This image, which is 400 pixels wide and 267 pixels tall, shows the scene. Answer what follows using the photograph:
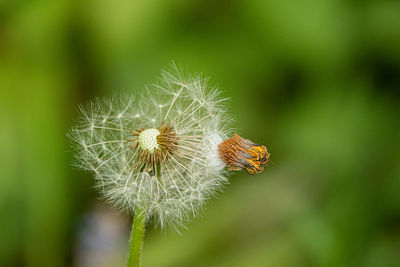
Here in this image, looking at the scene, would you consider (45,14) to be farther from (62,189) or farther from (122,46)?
(62,189)

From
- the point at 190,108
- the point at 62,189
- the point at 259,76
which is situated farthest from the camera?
the point at 259,76

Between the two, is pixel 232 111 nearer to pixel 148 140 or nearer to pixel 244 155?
pixel 244 155

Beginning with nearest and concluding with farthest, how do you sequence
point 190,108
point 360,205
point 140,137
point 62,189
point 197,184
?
point 140,137
point 197,184
point 190,108
point 360,205
point 62,189

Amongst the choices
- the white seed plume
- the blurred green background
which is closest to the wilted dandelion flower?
the white seed plume

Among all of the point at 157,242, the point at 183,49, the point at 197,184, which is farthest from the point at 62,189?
the point at 197,184

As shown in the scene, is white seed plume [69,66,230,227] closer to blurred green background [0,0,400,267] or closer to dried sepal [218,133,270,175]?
dried sepal [218,133,270,175]

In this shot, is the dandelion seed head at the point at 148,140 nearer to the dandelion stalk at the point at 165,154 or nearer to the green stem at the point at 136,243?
the dandelion stalk at the point at 165,154

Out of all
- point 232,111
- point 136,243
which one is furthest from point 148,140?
point 232,111

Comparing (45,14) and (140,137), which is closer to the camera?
(140,137)
